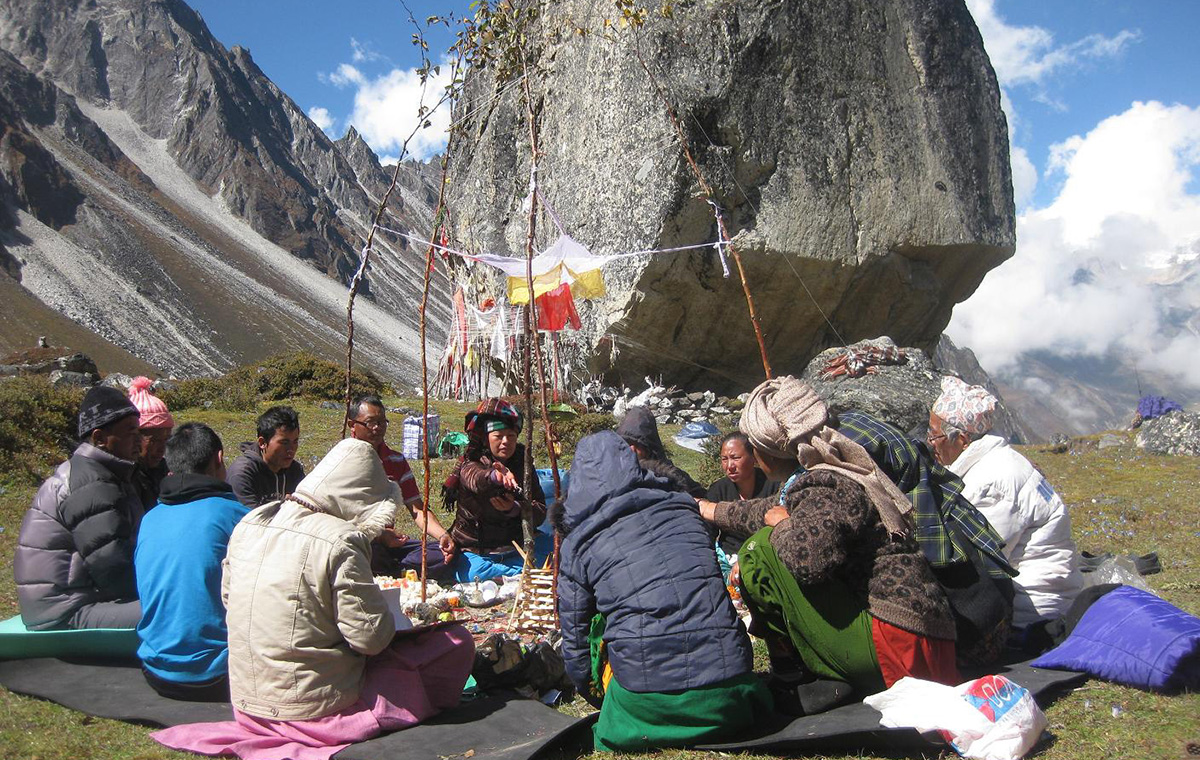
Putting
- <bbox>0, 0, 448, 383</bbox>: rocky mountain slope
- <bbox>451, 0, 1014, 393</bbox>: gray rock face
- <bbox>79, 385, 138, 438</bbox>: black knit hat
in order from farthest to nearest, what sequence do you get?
<bbox>0, 0, 448, 383</bbox>: rocky mountain slope → <bbox>451, 0, 1014, 393</bbox>: gray rock face → <bbox>79, 385, 138, 438</bbox>: black knit hat

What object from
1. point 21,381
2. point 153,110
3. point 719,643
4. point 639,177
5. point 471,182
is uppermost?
point 153,110

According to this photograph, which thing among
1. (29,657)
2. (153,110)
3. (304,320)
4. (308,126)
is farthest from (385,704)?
(308,126)

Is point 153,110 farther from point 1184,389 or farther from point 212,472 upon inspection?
point 1184,389

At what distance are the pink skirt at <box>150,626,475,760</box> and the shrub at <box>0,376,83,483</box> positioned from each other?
24.8ft

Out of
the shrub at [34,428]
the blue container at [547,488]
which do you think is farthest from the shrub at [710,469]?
the shrub at [34,428]

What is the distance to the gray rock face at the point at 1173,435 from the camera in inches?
547

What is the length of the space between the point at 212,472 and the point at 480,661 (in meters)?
1.55

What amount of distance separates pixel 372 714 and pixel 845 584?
1.89 m

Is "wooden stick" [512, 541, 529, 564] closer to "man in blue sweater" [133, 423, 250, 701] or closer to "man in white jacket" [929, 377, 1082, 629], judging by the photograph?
"man in blue sweater" [133, 423, 250, 701]

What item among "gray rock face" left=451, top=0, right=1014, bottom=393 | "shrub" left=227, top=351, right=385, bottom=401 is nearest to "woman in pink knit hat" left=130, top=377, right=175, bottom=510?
"shrub" left=227, top=351, right=385, bottom=401

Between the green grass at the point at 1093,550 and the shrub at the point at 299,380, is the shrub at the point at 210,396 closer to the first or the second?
the shrub at the point at 299,380

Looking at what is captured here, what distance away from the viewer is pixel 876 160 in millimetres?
18906

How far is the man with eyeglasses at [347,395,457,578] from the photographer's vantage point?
573cm

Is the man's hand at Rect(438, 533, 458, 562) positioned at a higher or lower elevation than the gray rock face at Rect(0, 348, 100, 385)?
lower
